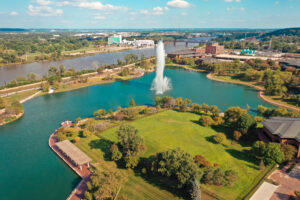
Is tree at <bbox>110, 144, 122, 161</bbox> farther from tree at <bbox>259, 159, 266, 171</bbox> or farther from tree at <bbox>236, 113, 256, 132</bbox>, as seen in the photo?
tree at <bbox>236, 113, 256, 132</bbox>

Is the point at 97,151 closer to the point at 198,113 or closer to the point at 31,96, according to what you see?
the point at 198,113

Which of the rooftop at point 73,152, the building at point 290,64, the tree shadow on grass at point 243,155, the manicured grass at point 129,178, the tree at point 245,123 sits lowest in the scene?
the manicured grass at point 129,178

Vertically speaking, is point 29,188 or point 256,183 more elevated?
point 256,183

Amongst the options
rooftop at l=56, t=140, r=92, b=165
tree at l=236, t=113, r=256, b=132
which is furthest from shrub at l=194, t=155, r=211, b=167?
rooftop at l=56, t=140, r=92, b=165

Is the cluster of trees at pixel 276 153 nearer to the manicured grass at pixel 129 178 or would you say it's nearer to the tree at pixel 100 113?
the manicured grass at pixel 129 178

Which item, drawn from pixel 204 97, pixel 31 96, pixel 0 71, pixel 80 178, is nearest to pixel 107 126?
pixel 80 178

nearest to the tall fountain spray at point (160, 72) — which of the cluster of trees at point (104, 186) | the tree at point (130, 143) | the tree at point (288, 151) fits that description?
the tree at point (130, 143)
